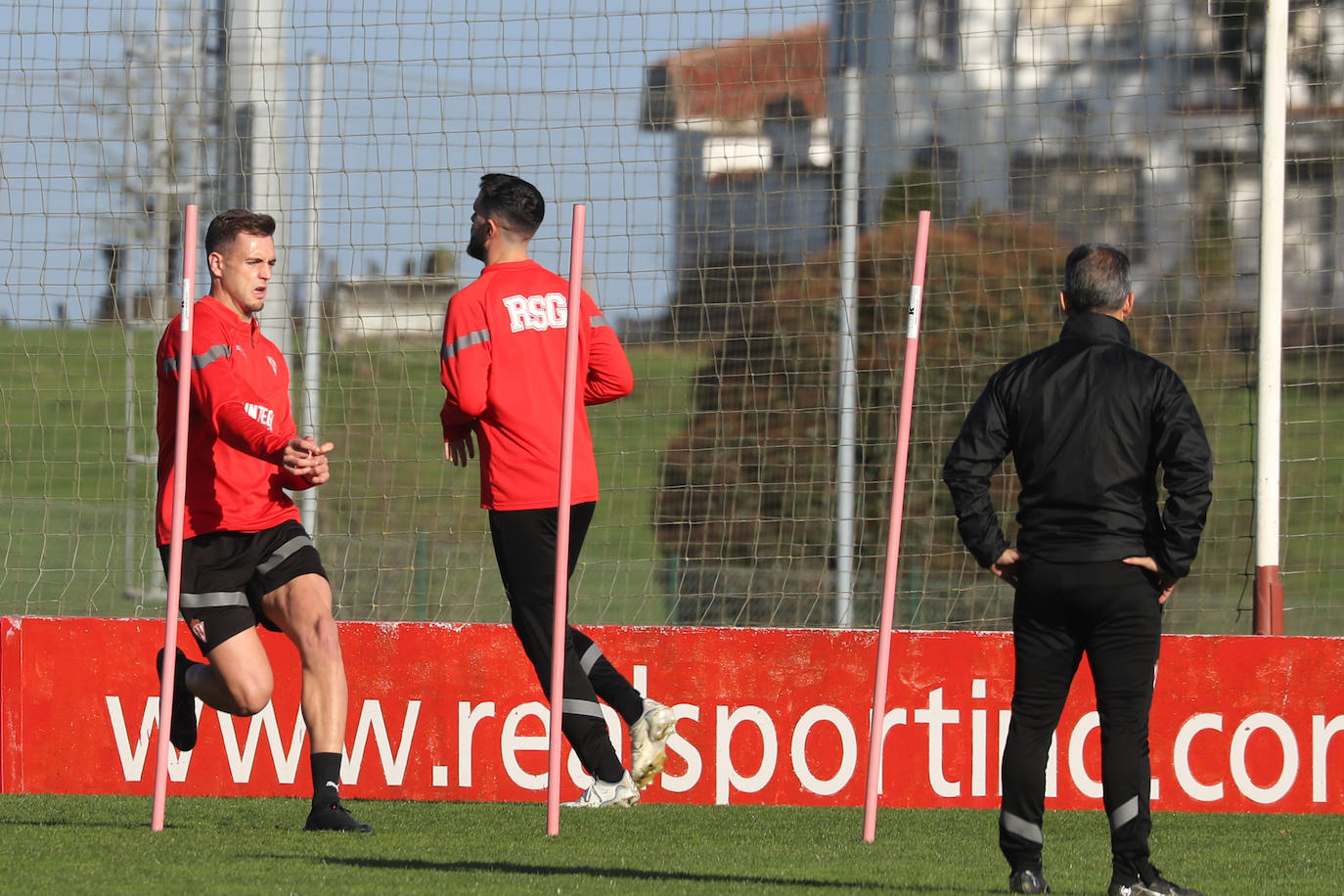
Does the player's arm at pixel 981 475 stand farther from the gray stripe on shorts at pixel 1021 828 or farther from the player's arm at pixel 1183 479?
the gray stripe on shorts at pixel 1021 828

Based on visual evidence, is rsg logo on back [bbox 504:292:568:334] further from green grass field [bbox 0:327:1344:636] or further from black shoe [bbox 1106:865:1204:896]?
black shoe [bbox 1106:865:1204:896]

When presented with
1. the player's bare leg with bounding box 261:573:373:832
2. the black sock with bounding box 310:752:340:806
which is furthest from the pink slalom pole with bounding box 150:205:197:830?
the black sock with bounding box 310:752:340:806

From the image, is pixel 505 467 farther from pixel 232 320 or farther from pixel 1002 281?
pixel 1002 281

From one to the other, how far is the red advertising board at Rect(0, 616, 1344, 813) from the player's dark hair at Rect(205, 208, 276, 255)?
7.93 feet

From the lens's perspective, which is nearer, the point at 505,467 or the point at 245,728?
the point at 505,467

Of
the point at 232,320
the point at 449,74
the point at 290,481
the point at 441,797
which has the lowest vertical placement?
the point at 441,797

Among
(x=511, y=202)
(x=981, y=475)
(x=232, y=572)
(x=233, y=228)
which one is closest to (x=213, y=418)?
(x=232, y=572)

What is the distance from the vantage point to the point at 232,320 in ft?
20.0

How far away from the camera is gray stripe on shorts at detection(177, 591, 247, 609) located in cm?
598

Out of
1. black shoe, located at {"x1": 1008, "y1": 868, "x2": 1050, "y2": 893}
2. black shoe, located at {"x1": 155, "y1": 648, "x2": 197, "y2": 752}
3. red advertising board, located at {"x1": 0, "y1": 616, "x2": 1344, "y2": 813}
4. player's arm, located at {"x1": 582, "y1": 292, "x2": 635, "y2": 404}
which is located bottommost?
red advertising board, located at {"x1": 0, "y1": 616, "x2": 1344, "y2": 813}

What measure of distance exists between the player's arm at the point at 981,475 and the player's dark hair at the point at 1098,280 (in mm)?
338

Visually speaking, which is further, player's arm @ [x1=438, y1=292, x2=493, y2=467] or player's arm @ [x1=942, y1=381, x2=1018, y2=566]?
player's arm @ [x1=438, y1=292, x2=493, y2=467]

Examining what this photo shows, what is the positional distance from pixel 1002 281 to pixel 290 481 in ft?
16.6

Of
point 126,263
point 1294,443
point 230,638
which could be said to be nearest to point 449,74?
point 126,263
